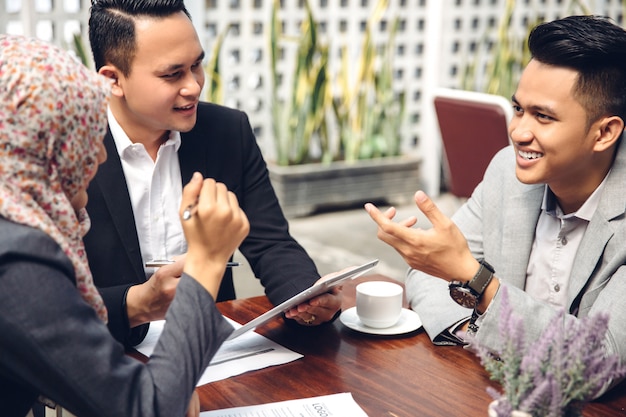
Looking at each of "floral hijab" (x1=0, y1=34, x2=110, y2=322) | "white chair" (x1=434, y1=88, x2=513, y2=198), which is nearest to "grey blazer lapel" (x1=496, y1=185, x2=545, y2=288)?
"floral hijab" (x1=0, y1=34, x2=110, y2=322)

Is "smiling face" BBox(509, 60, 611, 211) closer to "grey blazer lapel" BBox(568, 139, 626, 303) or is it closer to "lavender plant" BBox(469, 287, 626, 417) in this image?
"grey blazer lapel" BBox(568, 139, 626, 303)

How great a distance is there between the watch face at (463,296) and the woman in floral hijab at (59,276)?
0.57 metres

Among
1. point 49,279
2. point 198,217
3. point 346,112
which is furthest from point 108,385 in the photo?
point 346,112

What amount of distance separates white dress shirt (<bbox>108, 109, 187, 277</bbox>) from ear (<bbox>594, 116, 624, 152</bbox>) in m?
1.02

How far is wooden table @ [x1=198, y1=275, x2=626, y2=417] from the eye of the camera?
1286mm

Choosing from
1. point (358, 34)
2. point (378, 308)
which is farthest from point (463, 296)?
point (358, 34)

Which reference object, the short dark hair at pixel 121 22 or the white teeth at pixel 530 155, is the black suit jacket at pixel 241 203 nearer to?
the short dark hair at pixel 121 22

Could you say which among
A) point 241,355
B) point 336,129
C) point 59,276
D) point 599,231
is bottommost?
point 336,129

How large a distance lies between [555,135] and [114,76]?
107 centimetres

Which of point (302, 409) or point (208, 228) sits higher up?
point (208, 228)

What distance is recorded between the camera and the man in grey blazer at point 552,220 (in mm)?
1457

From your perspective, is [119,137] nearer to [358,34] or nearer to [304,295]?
[304,295]

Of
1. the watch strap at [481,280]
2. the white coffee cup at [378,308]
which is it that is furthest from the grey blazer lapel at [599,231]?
the white coffee cup at [378,308]

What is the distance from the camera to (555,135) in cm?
161
